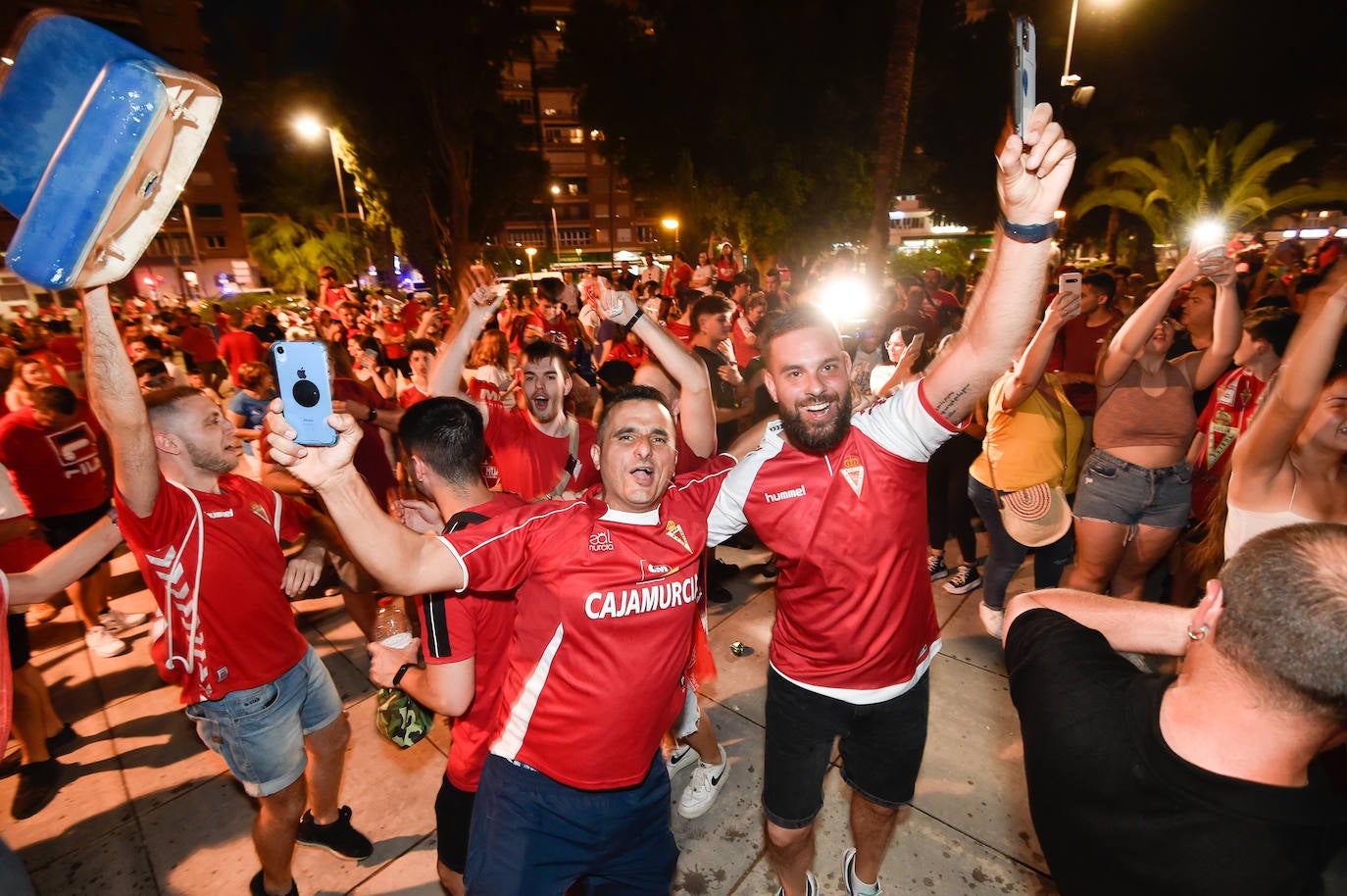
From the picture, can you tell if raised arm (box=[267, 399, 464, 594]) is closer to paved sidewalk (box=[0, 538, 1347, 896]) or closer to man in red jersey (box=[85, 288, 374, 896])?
man in red jersey (box=[85, 288, 374, 896])

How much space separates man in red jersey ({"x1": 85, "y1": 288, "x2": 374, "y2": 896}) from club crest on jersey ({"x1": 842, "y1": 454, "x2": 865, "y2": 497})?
238 cm

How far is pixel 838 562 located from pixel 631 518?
0.80 m

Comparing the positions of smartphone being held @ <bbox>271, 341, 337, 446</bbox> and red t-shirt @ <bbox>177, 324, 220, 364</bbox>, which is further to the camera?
red t-shirt @ <bbox>177, 324, 220, 364</bbox>

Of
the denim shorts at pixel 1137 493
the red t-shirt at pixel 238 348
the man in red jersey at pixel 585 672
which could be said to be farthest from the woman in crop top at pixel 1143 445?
the red t-shirt at pixel 238 348

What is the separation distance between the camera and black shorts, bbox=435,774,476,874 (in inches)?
92.4

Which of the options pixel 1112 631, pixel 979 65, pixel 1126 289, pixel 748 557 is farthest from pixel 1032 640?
pixel 979 65

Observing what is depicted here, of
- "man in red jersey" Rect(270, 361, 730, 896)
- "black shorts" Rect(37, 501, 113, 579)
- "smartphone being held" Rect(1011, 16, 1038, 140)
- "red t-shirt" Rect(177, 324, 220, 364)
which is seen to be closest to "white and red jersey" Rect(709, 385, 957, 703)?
"man in red jersey" Rect(270, 361, 730, 896)

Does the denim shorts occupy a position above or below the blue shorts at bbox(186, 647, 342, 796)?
above

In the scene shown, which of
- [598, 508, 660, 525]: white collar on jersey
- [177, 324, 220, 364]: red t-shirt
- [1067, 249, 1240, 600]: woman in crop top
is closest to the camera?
[598, 508, 660, 525]: white collar on jersey

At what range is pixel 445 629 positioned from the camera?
2039mm

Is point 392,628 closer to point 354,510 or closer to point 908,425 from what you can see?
point 354,510

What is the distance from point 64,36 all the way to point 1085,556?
16.6 ft

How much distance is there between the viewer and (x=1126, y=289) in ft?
27.7

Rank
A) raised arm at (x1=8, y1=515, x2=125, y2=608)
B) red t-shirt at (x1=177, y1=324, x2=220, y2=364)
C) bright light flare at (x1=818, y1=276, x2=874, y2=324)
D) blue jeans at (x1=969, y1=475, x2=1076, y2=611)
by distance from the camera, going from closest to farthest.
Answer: raised arm at (x1=8, y1=515, x2=125, y2=608)
blue jeans at (x1=969, y1=475, x2=1076, y2=611)
bright light flare at (x1=818, y1=276, x2=874, y2=324)
red t-shirt at (x1=177, y1=324, x2=220, y2=364)
